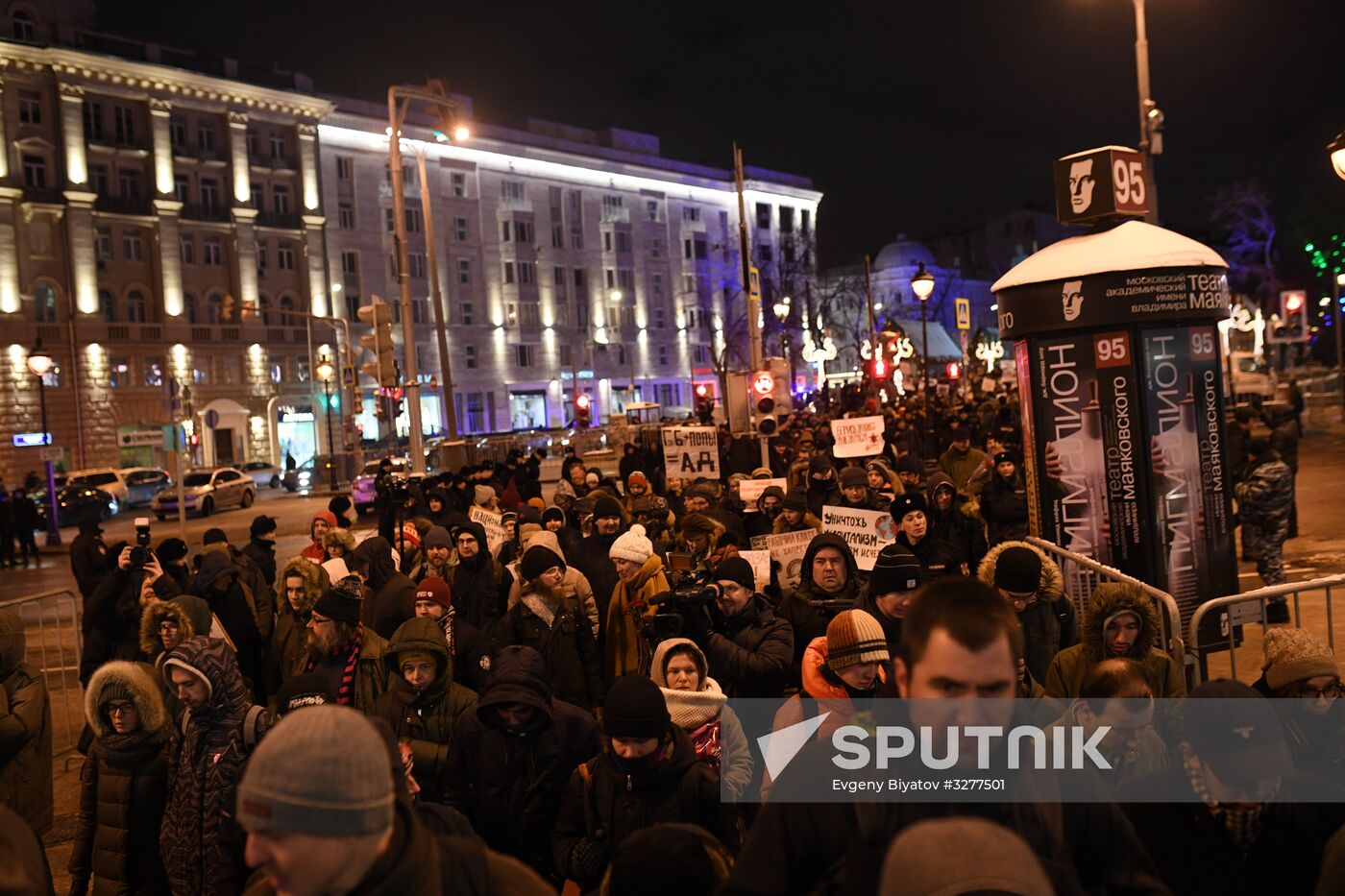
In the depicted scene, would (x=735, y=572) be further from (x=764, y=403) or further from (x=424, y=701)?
(x=764, y=403)

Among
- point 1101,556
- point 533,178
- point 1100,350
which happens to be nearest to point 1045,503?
point 1101,556

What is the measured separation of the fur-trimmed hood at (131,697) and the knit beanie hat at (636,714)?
2105 mm

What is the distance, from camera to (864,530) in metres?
8.61

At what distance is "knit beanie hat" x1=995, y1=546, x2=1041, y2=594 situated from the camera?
559 cm

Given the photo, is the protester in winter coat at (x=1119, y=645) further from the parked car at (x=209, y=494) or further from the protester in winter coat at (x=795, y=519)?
the parked car at (x=209, y=494)

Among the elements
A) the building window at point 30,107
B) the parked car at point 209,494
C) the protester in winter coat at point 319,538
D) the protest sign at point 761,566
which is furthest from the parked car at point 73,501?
the protest sign at point 761,566

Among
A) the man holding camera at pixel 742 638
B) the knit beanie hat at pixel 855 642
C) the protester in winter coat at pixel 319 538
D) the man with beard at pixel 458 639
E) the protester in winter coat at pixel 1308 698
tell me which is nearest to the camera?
the protester in winter coat at pixel 1308 698

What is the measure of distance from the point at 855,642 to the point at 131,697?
308 centimetres

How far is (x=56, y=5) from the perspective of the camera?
5591 centimetres

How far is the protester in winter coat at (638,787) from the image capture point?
389cm

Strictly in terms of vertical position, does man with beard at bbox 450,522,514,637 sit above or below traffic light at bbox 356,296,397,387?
below

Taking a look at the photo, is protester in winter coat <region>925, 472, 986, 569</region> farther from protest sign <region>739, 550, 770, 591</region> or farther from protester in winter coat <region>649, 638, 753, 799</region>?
protester in winter coat <region>649, 638, 753, 799</region>

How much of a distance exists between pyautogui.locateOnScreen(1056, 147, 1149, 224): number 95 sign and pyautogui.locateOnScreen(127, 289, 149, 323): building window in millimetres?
58193

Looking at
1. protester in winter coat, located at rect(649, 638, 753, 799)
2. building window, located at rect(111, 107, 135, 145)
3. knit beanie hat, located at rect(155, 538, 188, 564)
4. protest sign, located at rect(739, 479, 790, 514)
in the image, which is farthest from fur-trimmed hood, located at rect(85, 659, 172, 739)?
building window, located at rect(111, 107, 135, 145)
